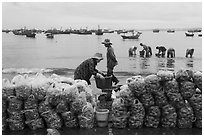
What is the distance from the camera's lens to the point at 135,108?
4.95m

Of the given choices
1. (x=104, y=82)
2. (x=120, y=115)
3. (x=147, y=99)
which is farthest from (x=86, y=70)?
(x=147, y=99)

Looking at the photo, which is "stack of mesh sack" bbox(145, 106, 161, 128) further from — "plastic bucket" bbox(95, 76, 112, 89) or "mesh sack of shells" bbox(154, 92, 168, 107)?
"plastic bucket" bbox(95, 76, 112, 89)

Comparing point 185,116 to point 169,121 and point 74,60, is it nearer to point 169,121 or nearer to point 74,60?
point 169,121

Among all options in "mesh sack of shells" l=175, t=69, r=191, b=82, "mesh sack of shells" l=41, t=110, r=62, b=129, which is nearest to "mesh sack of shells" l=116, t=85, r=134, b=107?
"mesh sack of shells" l=175, t=69, r=191, b=82

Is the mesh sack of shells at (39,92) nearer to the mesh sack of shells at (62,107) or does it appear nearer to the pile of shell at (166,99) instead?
the mesh sack of shells at (62,107)

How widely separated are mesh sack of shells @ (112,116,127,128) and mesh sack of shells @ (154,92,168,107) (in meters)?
0.63

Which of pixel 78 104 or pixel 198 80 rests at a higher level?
pixel 198 80

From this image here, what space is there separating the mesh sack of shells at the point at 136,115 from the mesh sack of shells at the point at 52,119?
1.26m

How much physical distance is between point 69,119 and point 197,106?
224 centimetres

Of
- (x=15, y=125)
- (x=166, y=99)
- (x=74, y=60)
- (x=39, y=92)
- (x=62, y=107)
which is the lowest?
(x=74, y=60)

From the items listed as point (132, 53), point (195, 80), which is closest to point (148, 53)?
point (132, 53)

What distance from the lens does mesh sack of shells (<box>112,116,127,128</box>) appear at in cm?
502

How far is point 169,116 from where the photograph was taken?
16.3 feet

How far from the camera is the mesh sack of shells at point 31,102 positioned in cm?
490
